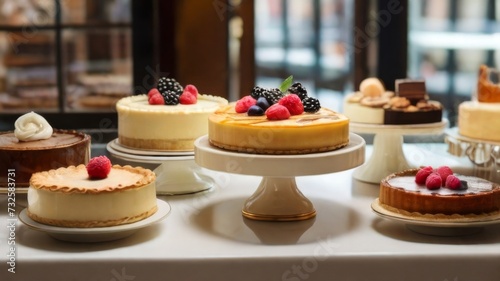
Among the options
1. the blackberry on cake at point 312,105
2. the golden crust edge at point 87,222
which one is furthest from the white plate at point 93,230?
the blackberry on cake at point 312,105

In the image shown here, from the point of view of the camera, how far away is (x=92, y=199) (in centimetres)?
196

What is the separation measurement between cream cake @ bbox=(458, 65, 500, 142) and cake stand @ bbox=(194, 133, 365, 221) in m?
0.52

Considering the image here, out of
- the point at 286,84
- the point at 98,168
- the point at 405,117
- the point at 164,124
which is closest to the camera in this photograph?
the point at 98,168

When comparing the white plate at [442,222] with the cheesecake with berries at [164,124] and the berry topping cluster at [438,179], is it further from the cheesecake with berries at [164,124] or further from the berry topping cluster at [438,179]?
the cheesecake with berries at [164,124]

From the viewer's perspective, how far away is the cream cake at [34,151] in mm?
2256

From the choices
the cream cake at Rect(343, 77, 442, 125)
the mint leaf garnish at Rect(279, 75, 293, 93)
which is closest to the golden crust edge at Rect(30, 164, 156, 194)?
the mint leaf garnish at Rect(279, 75, 293, 93)

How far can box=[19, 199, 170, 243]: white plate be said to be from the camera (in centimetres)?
195

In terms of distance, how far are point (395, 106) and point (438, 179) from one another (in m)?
0.55

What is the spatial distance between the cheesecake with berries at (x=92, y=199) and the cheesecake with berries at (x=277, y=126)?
234mm

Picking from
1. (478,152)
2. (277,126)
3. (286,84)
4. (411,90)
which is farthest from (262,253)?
(478,152)

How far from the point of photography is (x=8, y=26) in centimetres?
357

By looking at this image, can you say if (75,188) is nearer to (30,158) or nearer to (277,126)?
(30,158)

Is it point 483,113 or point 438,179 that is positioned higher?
point 483,113

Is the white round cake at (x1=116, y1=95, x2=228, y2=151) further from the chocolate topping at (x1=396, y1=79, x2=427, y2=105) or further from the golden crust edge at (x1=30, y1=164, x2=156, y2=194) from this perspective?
the chocolate topping at (x1=396, y1=79, x2=427, y2=105)
